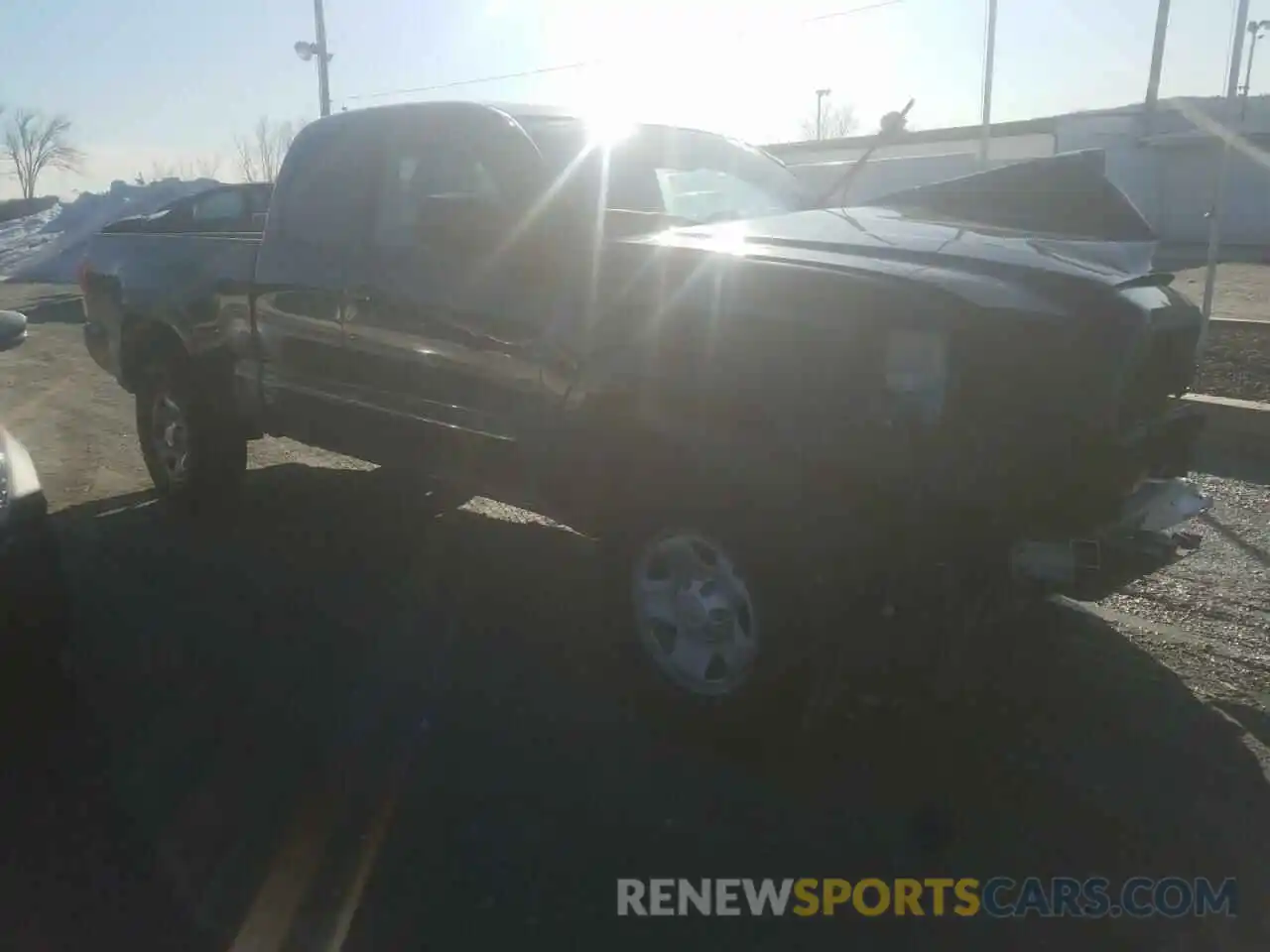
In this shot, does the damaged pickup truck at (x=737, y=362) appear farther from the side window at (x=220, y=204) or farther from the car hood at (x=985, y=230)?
the side window at (x=220, y=204)

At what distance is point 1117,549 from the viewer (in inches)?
134

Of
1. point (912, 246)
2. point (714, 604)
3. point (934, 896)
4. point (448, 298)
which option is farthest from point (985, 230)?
point (934, 896)

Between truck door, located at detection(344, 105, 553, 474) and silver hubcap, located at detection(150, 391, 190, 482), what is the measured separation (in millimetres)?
1654

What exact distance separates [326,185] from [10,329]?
72.1 inches

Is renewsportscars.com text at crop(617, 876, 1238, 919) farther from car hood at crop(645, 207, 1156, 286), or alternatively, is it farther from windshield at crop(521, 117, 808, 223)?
windshield at crop(521, 117, 808, 223)

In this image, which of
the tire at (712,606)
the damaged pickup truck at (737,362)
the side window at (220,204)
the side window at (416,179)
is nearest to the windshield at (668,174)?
the damaged pickup truck at (737,362)

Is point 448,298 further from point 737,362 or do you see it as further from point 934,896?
point 934,896

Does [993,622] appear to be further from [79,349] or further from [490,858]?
[79,349]

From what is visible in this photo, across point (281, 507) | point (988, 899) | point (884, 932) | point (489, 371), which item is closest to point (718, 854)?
point (884, 932)

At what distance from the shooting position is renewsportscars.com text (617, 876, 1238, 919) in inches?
116

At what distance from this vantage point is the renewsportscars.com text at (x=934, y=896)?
9.68ft

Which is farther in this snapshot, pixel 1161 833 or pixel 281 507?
pixel 281 507

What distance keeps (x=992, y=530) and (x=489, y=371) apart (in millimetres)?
2032

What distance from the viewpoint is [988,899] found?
299 centimetres
